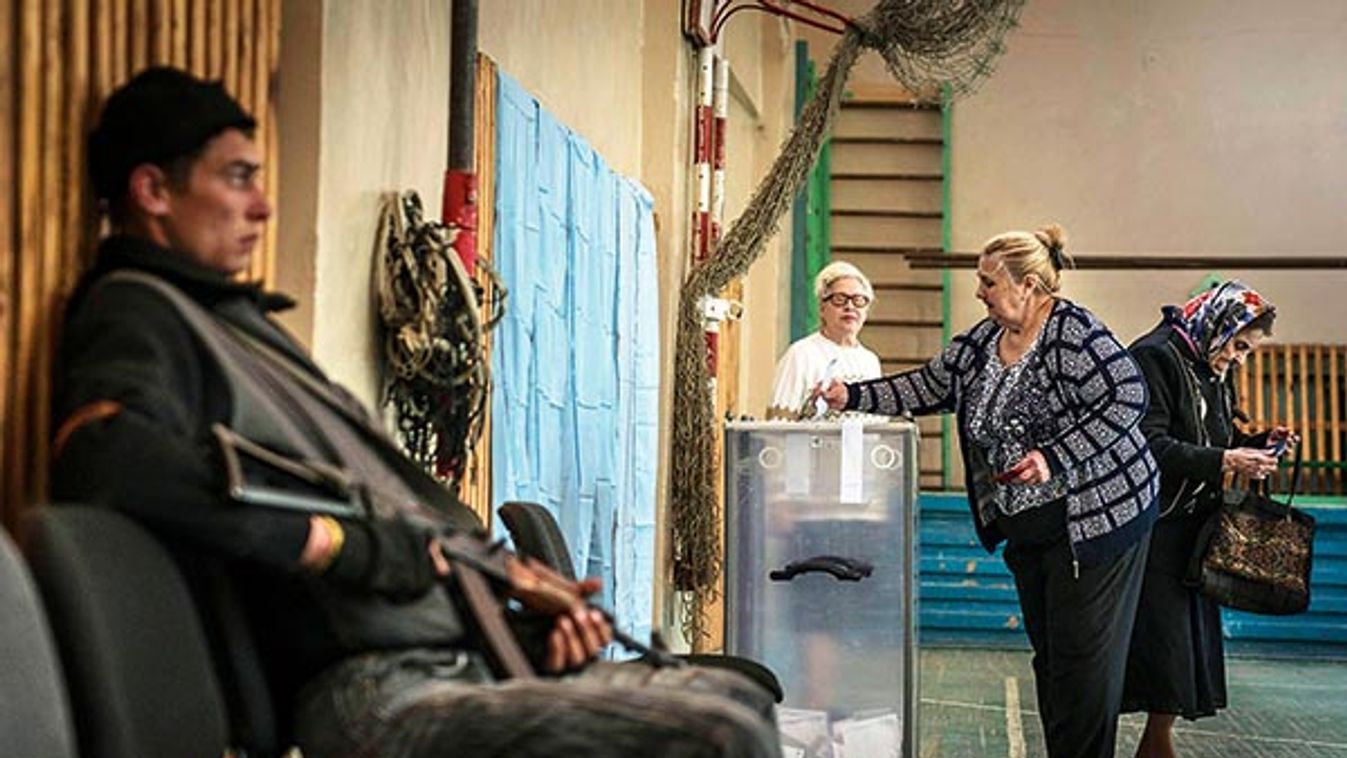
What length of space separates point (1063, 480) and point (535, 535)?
208 cm

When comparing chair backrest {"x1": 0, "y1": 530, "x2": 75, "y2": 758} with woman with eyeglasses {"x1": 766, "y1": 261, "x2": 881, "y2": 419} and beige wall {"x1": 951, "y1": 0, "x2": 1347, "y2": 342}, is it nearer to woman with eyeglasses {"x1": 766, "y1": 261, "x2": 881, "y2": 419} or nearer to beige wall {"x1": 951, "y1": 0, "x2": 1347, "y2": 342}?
woman with eyeglasses {"x1": 766, "y1": 261, "x2": 881, "y2": 419}

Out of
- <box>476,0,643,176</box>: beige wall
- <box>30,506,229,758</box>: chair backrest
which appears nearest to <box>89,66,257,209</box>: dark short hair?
<box>30,506,229,758</box>: chair backrest

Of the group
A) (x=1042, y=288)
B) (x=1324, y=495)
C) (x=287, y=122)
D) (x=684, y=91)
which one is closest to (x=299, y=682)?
(x=287, y=122)

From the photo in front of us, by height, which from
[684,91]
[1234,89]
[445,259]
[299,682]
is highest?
[1234,89]

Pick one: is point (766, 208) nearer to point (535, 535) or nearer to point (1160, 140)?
point (535, 535)

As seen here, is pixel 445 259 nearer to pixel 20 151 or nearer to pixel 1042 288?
pixel 20 151

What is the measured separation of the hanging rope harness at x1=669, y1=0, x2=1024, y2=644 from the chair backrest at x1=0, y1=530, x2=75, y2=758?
5.71 metres

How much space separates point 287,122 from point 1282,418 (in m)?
10.9

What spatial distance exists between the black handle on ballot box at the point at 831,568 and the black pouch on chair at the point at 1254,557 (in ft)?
3.42

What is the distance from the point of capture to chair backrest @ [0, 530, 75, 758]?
2318 millimetres

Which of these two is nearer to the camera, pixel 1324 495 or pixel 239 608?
pixel 239 608

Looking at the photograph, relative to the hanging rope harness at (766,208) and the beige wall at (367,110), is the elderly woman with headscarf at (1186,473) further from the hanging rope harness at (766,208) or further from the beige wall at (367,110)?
the beige wall at (367,110)

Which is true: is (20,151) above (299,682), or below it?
above

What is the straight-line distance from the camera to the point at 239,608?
2.84m
